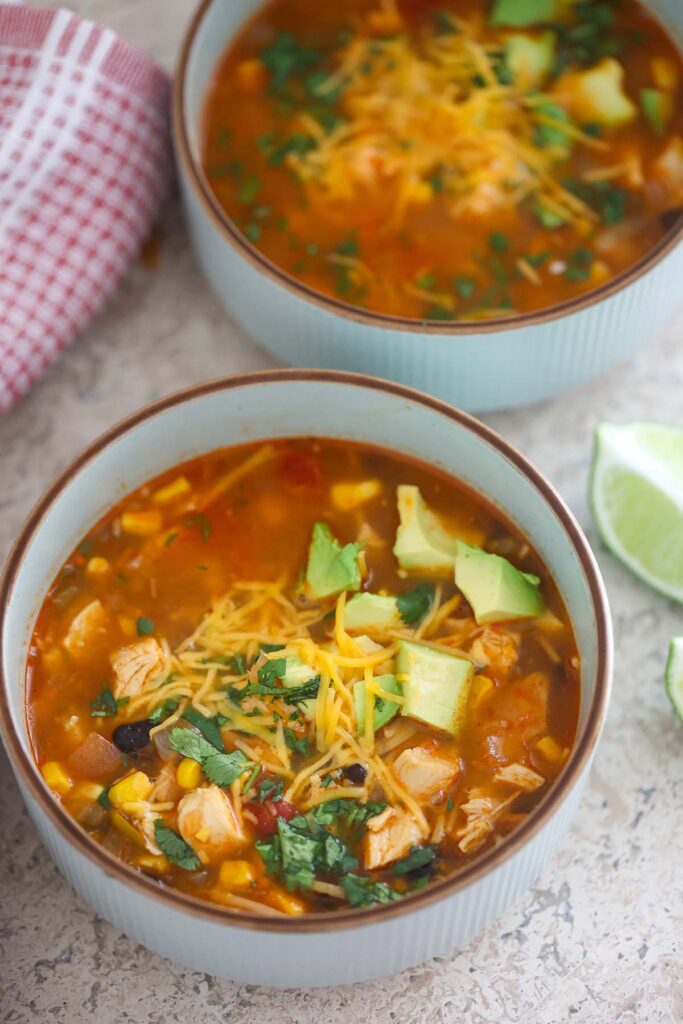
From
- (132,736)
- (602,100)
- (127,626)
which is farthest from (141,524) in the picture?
(602,100)

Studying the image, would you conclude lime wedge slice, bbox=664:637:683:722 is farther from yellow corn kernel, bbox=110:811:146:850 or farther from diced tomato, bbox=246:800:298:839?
yellow corn kernel, bbox=110:811:146:850

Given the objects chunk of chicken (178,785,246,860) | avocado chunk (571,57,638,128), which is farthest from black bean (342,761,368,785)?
avocado chunk (571,57,638,128)

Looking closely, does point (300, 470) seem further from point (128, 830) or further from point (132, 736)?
point (128, 830)

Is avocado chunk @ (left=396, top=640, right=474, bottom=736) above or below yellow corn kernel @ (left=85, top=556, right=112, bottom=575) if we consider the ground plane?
above

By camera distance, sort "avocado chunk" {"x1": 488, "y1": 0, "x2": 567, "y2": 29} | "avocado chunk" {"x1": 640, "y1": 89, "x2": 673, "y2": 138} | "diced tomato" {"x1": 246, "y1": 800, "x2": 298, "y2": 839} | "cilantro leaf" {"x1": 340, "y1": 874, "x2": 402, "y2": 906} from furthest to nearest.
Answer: "avocado chunk" {"x1": 488, "y1": 0, "x2": 567, "y2": 29}, "avocado chunk" {"x1": 640, "y1": 89, "x2": 673, "y2": 138}, "diced tomato" {"x1": 246, "y1": 800, "x2": 298, "y2": 839}, "cilantro leaf" {"x1": 340, "y1": 874, "x2": 402, "y2": 906}

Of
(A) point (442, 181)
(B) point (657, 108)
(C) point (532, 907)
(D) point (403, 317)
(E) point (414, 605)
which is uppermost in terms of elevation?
(B) point (657, 108)

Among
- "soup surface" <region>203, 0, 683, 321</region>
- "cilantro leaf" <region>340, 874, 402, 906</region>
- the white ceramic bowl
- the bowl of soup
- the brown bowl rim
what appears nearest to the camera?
the white ceramic bowl
